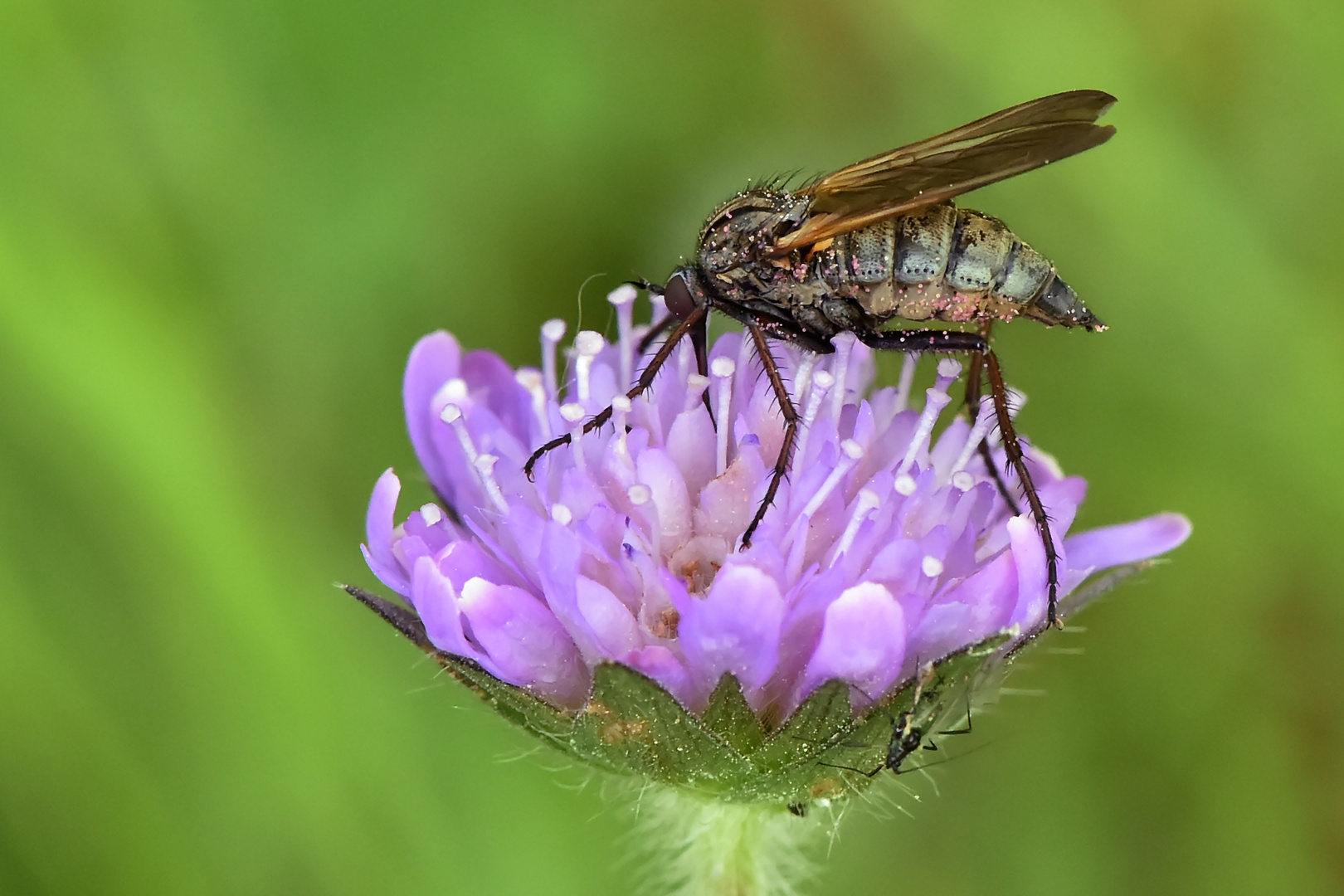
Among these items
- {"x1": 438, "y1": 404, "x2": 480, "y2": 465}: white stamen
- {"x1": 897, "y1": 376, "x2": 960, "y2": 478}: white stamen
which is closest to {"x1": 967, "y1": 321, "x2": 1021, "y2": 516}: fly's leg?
{"x1": 897, "y1": 376, "x2": 960, "y2": 478}: white stamen

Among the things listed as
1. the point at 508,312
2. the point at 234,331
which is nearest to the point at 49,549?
the point at 234,331

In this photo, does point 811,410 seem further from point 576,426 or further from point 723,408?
point 576,426

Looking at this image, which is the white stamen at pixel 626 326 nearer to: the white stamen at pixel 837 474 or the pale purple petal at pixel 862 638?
the white stamen at pixel 837 474

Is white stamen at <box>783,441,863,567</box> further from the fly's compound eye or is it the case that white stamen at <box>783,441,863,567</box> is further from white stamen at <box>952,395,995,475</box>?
the fly's compound eye

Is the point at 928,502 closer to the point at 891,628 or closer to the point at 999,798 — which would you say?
the point at 891,628

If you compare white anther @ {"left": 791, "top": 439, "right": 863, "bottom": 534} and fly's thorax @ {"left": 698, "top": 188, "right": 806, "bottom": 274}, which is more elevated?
fly's thorax @ {"left": 698, "top": 188, "right": 806, "bottom": 274}

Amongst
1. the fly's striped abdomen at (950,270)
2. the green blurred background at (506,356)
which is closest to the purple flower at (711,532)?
the fly's striped abdomen at (950,270)
